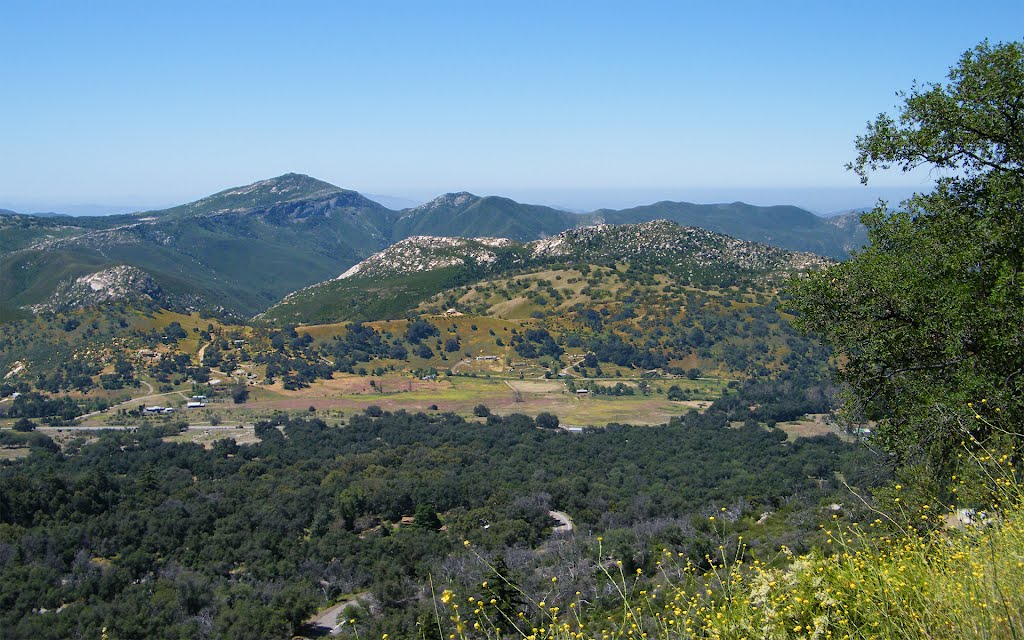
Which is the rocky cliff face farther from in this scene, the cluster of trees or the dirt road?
the dirt road

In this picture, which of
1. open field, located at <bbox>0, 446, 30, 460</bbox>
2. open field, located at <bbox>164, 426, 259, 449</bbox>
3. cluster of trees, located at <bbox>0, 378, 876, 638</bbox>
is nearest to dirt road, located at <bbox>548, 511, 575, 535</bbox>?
cluster of trees, located at <bbox>0, 378, 876, 638</bbox>

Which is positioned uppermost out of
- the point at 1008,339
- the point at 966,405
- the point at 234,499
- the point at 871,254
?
the point at 871,254

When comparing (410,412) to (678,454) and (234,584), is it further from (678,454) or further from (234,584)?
(234,584)

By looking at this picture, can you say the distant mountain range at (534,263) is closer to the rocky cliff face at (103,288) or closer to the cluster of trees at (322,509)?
the rocky cliff face at (103,288)

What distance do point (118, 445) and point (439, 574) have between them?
155ft

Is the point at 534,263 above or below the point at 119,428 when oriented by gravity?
above

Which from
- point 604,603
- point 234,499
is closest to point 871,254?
point 604,603

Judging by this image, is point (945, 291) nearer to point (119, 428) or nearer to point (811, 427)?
point (811, 427)

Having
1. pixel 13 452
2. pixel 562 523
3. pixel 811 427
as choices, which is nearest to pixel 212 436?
pixel 13 452

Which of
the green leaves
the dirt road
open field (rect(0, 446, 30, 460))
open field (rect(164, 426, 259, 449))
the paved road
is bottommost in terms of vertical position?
the paved road

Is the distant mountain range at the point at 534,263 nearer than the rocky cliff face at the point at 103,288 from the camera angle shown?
Yes

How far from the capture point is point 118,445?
6719 cm

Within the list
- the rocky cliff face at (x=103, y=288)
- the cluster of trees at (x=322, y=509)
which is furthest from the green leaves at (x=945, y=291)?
the rocky cliff face at (x=103, y=288)

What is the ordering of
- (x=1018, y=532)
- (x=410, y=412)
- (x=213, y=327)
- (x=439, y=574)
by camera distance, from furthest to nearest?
(x=213, y=327)
(x=410, y=412)
(x=439, y=574)
(x=1018, y=532)
